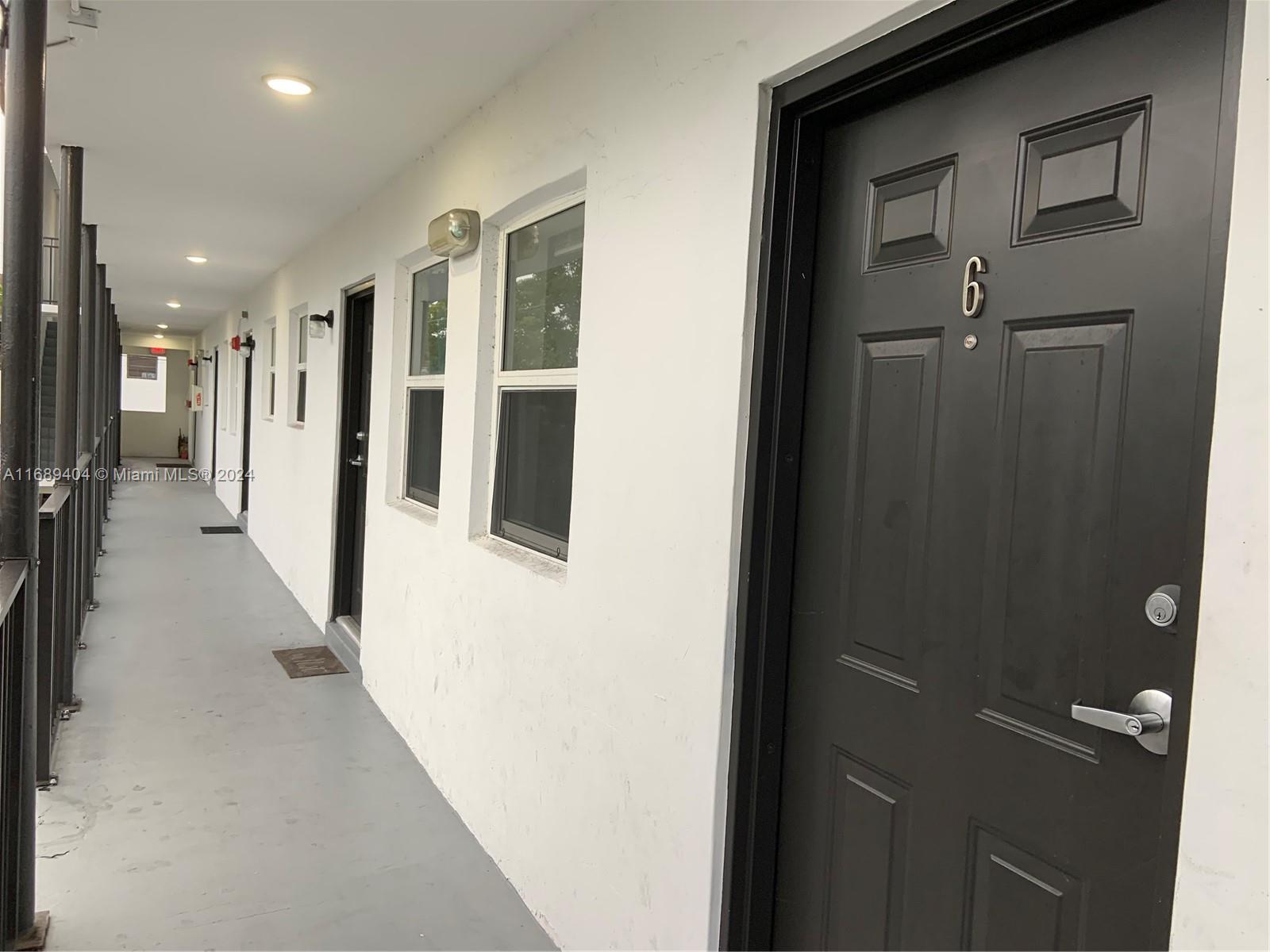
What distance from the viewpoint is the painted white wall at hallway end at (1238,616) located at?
95 cm

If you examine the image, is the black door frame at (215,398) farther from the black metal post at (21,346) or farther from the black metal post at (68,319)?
the black metal post at (21,346)

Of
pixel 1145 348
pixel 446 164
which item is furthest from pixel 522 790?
pixel 446 164

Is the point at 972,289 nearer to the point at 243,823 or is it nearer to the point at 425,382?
the point at 243,823

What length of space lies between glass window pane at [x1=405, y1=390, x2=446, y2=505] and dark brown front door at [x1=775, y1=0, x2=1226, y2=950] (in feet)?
7.99

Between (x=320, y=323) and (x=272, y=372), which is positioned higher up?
(x=320, y=323)

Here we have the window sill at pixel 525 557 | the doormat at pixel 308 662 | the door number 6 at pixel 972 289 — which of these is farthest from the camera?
the doormat at pixel 308 662

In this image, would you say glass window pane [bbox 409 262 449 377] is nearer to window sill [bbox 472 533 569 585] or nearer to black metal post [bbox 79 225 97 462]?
window sill [bbox 472 533 569 585]

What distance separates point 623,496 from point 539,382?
786 mm

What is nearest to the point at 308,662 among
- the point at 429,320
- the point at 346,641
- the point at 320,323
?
the point at 346,641

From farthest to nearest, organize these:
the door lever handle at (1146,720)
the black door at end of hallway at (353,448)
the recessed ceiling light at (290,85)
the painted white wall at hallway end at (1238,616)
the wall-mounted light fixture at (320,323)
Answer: the wall-mounted light fixture at (320,323), the black door at end of hallway at (353,448), the recessed ceiling light at (290,85), the door lever handle at (1146,720), the painted white wall at hallway end at (1238,616)

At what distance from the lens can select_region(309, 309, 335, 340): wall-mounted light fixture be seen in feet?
18.0

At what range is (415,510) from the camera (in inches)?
153

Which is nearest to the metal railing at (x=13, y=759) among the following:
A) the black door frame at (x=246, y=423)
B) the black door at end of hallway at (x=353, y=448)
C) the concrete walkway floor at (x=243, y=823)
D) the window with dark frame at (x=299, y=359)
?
the concrete walkway floor at (x=243, y=823)

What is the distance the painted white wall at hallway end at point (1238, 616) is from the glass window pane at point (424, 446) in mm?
3128
